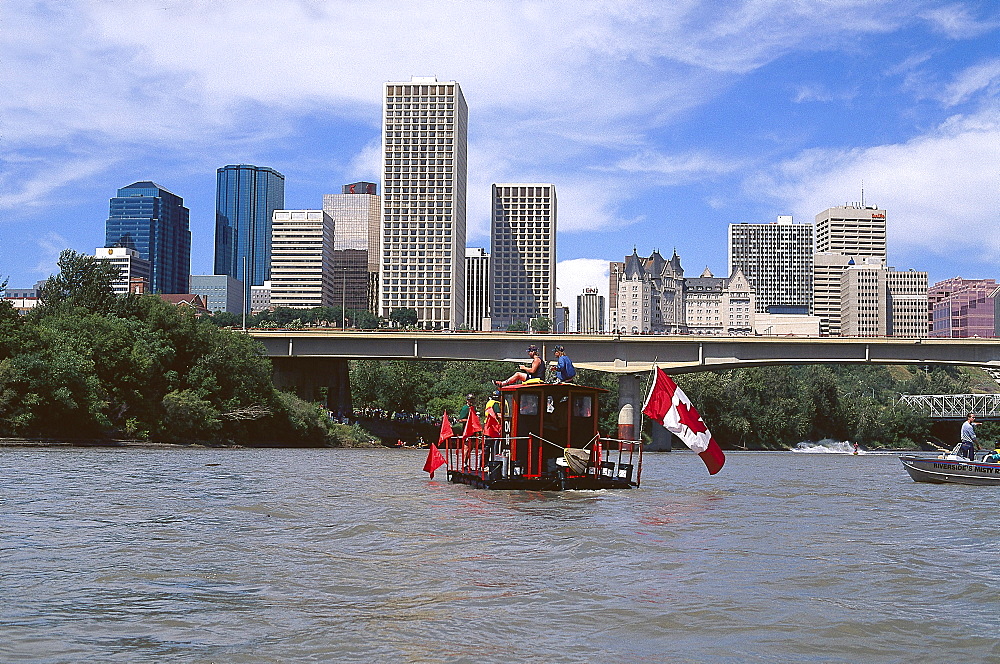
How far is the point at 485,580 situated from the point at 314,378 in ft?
260

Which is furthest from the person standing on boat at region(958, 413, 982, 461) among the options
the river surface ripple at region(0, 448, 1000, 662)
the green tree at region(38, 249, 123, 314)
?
the green tree at region(38, 249, 123, 314)

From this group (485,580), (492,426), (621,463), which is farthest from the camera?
(621,463)

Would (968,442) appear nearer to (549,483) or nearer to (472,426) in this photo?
(549,483)

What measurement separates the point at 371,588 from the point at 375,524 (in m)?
6.88

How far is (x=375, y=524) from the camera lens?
1928cm

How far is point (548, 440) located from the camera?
2708 centimetres

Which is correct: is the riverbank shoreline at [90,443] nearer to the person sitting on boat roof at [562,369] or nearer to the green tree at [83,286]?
the green tree at [83,286]

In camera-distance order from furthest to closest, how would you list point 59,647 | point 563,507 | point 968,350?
point 968,350, point 563,507, point 59,647

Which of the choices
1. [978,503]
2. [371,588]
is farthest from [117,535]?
[978,503]

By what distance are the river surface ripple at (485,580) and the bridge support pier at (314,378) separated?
202ft

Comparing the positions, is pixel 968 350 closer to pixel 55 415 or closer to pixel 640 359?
pixel 640 359

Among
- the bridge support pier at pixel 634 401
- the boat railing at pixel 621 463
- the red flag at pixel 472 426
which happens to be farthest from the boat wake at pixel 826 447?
the red flag at pixel 472 426

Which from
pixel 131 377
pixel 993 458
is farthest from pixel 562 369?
pixel 131 377

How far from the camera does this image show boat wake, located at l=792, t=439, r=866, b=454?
3844 inches
